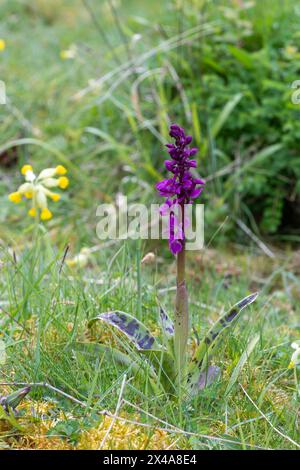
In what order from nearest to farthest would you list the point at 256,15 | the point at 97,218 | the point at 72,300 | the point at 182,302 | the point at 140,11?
the point at 182,302
the point at 72,300
the point at 97,218
the point at 256,15
the point at 140,11

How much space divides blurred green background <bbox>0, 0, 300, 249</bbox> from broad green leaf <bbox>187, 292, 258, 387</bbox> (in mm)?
1827

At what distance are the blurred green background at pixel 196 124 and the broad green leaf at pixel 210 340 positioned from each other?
1827 mm

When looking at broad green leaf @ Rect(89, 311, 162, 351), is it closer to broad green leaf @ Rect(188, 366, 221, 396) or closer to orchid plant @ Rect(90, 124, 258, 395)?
orchid plant @ Rect(90, 124, 258, 395)

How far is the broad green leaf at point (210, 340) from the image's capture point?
1943 mm

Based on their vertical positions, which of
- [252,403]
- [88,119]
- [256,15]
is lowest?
[252,403]

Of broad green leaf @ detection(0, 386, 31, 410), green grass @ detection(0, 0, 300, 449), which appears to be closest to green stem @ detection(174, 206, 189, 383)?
green grass @ detection(0, 0, 300, 449)

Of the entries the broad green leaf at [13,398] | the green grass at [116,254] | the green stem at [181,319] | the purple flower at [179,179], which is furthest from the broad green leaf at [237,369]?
the broad green leaf at [13,398]

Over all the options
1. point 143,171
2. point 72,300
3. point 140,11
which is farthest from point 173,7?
point 72,300

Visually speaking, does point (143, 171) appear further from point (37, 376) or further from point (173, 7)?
point (37, 376)

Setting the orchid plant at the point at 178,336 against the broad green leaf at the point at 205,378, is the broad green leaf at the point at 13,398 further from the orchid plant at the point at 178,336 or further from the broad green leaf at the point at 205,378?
the broad green leaf at the point at 205,378

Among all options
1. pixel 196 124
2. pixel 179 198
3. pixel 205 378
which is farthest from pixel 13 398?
pixel 196 124

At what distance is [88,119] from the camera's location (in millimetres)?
4684

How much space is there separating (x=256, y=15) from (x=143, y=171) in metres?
1.24

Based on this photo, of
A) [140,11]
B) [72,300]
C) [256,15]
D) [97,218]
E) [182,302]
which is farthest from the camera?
[140,11]
